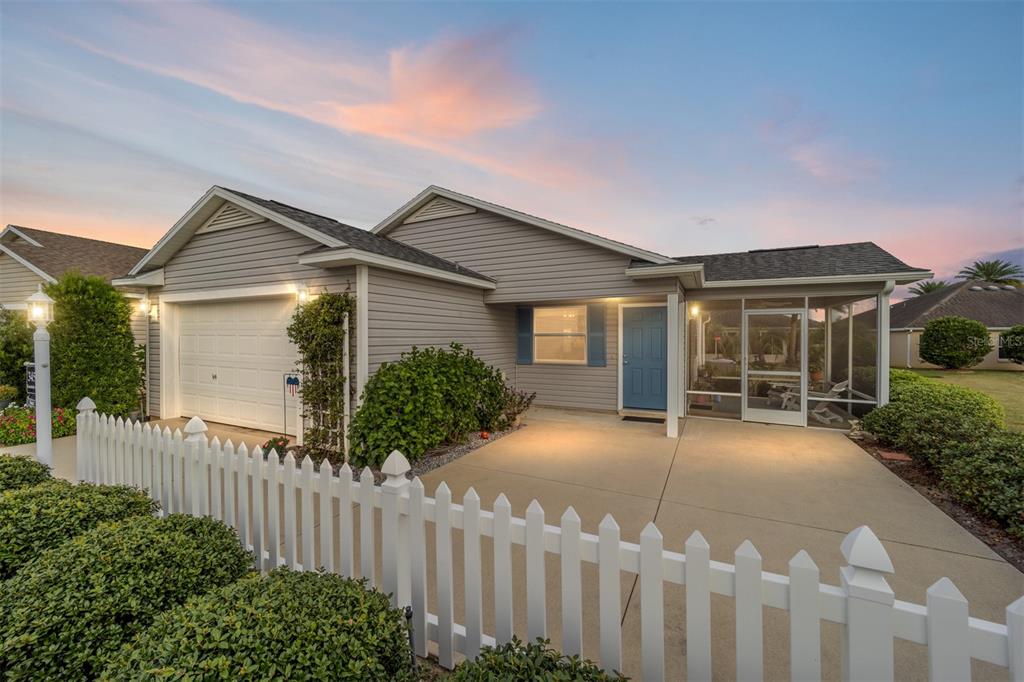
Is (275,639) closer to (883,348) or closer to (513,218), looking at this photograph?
(513,218)

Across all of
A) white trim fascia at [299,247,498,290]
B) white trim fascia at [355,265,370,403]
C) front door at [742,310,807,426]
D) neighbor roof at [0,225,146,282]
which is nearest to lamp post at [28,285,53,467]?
white trim fascia at [299,247,498,290]

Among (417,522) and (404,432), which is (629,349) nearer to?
(404,432)

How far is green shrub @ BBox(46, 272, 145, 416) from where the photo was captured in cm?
734

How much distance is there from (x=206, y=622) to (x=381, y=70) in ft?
28.6

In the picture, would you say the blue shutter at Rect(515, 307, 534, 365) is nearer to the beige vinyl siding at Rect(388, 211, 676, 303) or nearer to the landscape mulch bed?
the beige vinyl siding at Rect(388, 211, 676, 303)

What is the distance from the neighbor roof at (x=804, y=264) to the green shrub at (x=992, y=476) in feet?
12.9

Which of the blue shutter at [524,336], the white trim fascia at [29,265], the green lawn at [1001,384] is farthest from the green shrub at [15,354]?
the green lawn at [1001,384]

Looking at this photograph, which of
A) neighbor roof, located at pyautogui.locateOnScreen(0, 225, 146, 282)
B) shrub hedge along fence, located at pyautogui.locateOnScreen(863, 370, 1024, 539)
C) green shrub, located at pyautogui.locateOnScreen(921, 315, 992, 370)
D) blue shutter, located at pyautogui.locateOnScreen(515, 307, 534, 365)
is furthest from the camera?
green shrub, located at pyautogui.locateOnScreen(921, 315, 992, 370)

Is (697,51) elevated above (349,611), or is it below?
above

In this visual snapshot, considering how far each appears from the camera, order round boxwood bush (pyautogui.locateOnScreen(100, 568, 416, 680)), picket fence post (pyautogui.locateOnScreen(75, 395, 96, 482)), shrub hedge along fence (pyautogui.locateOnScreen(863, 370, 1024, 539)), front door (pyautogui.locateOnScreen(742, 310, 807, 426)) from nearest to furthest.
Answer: round boxwood bush (pyautogui.locateOnScreen(100, 568, 416, 680)) < shrub hedge along fence (pyautogui.locateOnScreen(863, 370, 1024, 539)) < picket fence post (pyautogui.locateOnScreen(75, 395, 96, 482)) < front door (pyautogui.locateOnScreen(742, 310, 807, 426))

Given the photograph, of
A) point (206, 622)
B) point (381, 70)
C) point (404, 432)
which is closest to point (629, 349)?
point (404, 432)

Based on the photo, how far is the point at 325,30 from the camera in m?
6.71

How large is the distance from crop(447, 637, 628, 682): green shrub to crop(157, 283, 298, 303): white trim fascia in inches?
246

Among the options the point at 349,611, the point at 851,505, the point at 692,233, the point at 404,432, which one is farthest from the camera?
the point at 692,233
